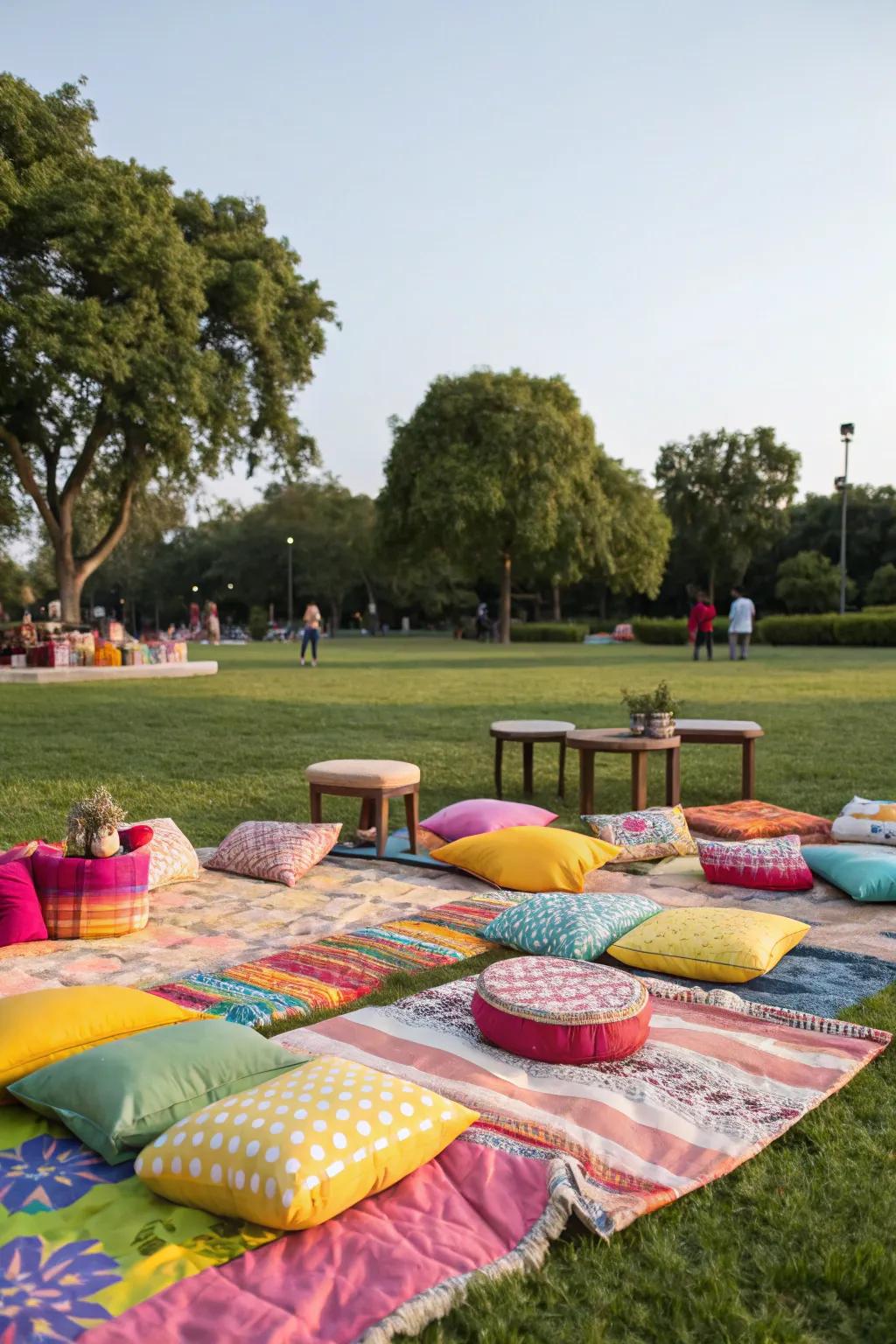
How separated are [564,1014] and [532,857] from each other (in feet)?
8.62

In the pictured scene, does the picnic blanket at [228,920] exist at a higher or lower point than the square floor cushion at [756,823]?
lower

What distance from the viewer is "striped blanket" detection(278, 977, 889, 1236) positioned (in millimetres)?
2904

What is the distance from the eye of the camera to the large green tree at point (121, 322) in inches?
811

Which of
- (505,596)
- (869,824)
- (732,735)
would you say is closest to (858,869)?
(869,824)

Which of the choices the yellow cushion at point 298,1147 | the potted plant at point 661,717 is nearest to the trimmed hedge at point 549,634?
the potted plant at point 661,717

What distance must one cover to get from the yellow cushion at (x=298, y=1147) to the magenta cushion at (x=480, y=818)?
4.06 meters

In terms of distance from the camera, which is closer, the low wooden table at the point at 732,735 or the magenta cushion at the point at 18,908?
the magenta cushion at the point at 18,908

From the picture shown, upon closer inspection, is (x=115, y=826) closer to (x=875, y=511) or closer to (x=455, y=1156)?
(x=455, y=1156)

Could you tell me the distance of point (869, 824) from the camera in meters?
6.79

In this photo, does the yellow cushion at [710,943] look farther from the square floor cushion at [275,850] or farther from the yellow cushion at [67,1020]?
the square floor cushion at [275,850]

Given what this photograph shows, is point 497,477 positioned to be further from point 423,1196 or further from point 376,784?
point 423,1196

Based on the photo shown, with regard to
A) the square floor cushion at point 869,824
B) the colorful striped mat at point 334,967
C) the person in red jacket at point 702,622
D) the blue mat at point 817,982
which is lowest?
the colorful striped mat at point 334,967

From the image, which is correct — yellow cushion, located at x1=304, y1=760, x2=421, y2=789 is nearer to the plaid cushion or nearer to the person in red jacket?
the plaid cushion

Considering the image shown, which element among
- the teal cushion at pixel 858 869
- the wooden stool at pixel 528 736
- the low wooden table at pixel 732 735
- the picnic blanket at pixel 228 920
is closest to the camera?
the picnic blanket at pixel 228 920
